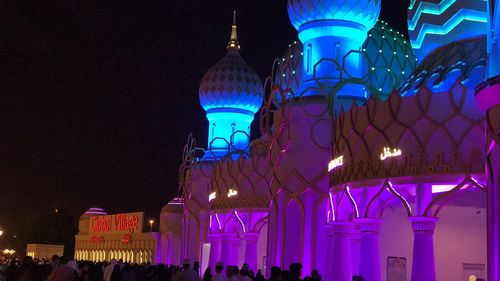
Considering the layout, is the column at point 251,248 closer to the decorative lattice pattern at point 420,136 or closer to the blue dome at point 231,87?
the blue dome at point 231,87

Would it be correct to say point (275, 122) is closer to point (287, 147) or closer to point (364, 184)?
point (287, 147)

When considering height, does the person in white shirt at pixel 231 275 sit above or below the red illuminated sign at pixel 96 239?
below

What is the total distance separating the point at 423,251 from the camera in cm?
1908

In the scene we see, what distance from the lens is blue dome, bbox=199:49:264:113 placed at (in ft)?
138

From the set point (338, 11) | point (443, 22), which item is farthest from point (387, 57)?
point (443, 22)

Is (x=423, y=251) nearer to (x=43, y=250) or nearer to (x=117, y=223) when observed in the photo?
(x=117, y=223)

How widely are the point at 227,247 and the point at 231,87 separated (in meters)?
10.4

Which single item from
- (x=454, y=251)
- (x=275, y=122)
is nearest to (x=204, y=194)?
(x=275, y=122)

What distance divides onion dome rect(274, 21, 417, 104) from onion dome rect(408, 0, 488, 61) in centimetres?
586

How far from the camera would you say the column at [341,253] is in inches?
907

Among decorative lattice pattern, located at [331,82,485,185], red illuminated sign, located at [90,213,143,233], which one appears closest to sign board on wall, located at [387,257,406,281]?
decorative lattice pattern, located at [331,82,485,185]

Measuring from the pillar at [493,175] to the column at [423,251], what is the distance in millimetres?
4997

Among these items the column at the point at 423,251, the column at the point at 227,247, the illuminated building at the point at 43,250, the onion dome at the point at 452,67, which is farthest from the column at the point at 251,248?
the illuminated building at the point at 43,250

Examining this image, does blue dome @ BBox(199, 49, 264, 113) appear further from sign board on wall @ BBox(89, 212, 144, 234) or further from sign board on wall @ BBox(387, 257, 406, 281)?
sign board on wall @ BBox(387, 257, 406, 281)
